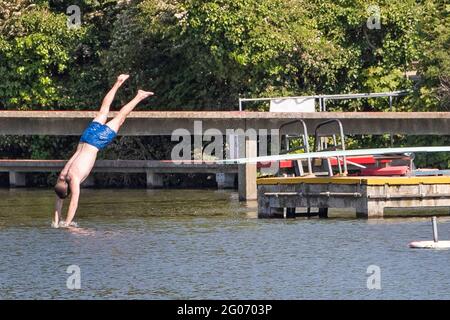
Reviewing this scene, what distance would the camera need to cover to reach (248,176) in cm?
6394

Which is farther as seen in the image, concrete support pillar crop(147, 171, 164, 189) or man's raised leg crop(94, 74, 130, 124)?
concrete support pillar crop(147, 171, 164, 189)

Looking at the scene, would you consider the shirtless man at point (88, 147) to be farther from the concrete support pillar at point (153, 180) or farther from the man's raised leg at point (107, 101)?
the concrete support pillar at point (153, 180)

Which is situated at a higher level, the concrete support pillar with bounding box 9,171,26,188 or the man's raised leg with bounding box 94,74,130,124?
the man's raised leg with bounding box 94,74,130,124

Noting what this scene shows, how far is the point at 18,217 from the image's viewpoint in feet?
183

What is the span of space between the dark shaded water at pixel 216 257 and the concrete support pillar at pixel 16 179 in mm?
24684

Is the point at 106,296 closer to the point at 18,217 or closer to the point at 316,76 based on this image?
the point at 18,217

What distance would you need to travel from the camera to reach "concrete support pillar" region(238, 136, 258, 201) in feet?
209

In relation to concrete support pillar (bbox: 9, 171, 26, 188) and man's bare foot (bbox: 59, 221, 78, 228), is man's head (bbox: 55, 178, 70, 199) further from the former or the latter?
concrete support pillar (bbox: 9, 171, 26, 188)

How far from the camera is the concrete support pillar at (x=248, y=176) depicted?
209 ft

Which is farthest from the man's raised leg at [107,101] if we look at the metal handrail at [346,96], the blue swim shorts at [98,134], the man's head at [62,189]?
the metal handrail at [346,96]

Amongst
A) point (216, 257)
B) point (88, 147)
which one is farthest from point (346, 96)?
point (216, 257)

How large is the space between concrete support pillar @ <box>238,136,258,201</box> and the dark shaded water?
699cm

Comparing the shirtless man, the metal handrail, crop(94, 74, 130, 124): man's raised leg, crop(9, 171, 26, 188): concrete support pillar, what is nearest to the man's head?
the shirtless man

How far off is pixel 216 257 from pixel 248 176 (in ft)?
72.4
